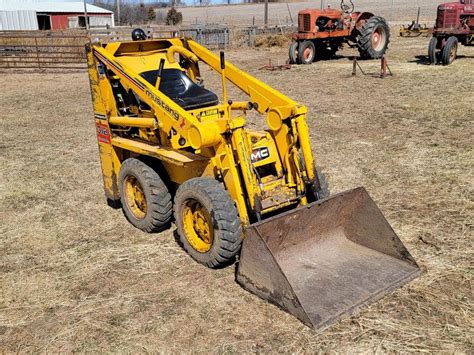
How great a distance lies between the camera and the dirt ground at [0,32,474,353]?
Answer: 3.73 meters

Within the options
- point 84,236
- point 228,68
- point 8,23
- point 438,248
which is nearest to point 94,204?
point 84,236

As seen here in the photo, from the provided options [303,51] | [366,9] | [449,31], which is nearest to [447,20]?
[449,31]

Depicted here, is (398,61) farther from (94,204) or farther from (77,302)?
(77,302)

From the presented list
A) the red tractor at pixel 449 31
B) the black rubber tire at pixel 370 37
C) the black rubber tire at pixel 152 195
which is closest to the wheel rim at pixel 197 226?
the black rubber tire at pixel 152 195

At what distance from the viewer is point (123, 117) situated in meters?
5.49

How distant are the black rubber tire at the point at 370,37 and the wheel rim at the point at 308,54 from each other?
1792 millimetres

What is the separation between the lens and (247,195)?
4.48m

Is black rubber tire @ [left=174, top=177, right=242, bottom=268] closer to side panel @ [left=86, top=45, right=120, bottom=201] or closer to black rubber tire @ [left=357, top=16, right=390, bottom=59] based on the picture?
side panel @ [left=86, top=45, right=120, bottom=201]

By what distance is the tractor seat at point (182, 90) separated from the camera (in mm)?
5352

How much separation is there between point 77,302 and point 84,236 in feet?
4.72

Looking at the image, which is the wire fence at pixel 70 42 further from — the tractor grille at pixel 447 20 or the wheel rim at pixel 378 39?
the tractor grille at pixel 447 20

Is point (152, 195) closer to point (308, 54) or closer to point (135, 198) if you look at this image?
point (135, 198)

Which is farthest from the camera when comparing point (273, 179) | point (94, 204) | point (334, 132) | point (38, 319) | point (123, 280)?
point (334, 132)

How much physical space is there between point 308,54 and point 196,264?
1508 centimetres
